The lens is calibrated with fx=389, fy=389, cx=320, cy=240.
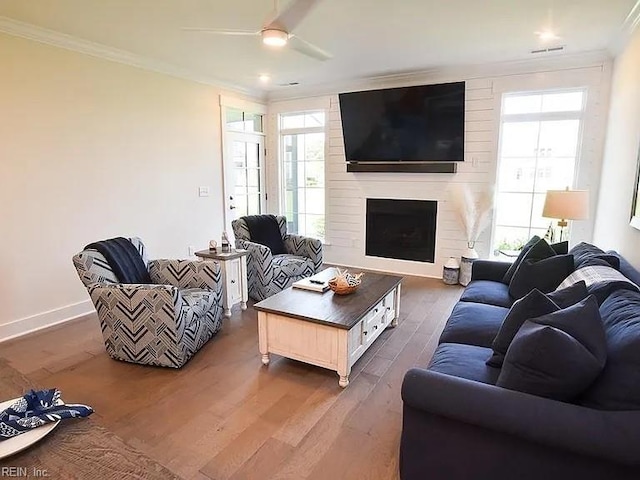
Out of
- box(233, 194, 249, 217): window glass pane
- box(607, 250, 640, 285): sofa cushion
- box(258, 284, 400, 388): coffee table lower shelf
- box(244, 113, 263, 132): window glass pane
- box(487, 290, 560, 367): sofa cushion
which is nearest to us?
box(487, 290, 560, 367): sofa cushion

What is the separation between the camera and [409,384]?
1.55 m

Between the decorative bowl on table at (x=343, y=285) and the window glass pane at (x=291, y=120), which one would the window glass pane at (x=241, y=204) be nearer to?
the window glass pane at (x=291, y=120)

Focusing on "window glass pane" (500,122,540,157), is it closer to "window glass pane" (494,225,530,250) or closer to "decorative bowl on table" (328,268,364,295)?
"window glass pane" (494,225,530,250)

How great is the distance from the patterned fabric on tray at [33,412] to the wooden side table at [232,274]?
2617 mm

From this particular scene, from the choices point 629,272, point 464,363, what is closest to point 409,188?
point 629,272

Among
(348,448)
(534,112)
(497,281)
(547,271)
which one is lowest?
(348,448)

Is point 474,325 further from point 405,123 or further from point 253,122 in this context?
point 253,122

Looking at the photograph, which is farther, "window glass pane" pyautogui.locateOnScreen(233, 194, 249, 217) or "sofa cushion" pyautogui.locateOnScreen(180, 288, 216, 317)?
"window glass pane" pyautogui.locateOnScreen(233, 194, 249, 217)

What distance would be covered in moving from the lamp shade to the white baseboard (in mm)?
4734

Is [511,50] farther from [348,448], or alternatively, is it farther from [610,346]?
[348,448]

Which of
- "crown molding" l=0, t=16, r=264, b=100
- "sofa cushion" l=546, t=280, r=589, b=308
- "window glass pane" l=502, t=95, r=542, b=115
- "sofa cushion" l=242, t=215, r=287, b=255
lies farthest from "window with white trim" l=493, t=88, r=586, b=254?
"crown molding" l=0, t=16, r=264, b=100

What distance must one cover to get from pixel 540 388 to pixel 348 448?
1.06 metres

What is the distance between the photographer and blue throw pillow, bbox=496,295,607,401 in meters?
1.37

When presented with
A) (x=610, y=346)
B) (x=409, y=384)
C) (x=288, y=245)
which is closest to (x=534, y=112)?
(x=288, y=245)
